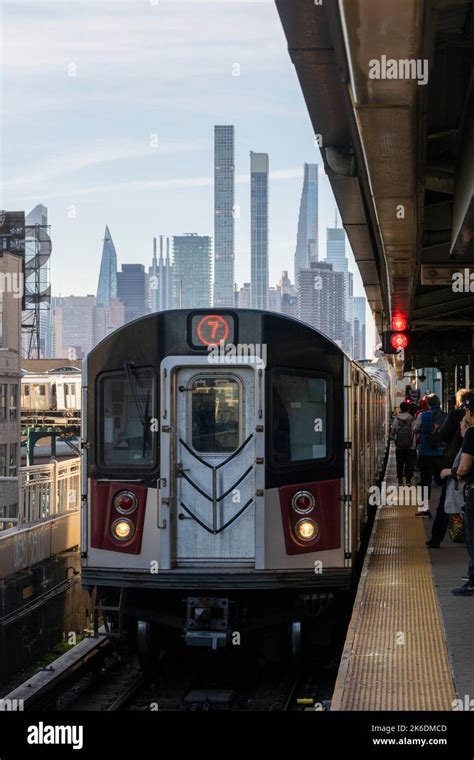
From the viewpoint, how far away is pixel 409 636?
762 cm

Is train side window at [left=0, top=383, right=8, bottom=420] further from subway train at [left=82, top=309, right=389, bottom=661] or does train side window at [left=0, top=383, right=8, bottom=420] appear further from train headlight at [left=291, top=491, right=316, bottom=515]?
train headlight at [left=291, top=491, right=316, bottom=515]

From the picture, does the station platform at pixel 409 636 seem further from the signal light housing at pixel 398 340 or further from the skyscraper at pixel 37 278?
the skyscraper at pixel 37 278

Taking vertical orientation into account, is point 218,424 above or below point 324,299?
below

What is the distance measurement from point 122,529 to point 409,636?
2.82 m

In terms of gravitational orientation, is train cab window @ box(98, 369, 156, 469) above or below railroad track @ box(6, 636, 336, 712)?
above

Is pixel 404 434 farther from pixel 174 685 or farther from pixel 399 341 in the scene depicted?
pixel 174 685

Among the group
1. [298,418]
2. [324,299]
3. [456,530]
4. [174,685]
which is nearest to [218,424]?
[298,418]

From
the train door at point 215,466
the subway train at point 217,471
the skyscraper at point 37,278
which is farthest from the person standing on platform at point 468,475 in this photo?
the skyscraper at point 37,278

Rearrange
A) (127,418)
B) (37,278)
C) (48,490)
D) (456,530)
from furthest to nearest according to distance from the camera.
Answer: (37,278) → (48,490) → (456,530) → (127,418)

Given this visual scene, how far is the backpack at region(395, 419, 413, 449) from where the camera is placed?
1838cm

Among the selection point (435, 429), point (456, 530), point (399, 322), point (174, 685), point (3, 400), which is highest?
point (399, 322)

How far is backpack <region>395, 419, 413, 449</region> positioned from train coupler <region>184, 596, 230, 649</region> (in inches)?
392

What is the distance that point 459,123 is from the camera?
30.7ft

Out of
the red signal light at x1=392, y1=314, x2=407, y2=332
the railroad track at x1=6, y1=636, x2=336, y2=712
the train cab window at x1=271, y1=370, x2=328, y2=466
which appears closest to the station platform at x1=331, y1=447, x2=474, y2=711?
the railroad track at x1=6, y1=636, x2=336, y2=712
